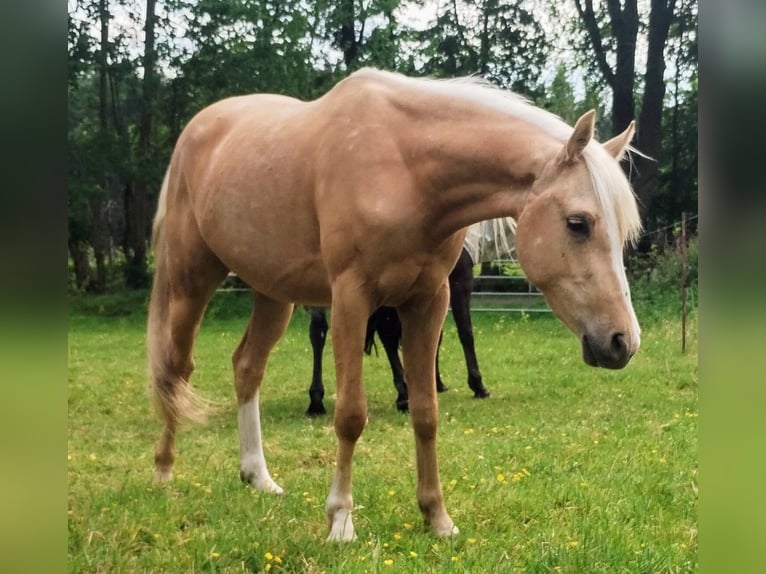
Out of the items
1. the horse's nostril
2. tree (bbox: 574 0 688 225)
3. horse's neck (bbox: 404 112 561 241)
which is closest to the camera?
the horse's nostril

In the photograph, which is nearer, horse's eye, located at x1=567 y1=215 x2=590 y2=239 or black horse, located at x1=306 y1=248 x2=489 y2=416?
horse's eye, located at x1=567 y1=215 x2=590 y2=239

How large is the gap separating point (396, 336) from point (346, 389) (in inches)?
113

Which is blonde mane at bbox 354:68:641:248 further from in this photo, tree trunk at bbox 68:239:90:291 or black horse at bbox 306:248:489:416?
tree trunk at bbox 68:239:90:291

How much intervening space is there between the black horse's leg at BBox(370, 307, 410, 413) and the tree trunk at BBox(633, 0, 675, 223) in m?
2.06

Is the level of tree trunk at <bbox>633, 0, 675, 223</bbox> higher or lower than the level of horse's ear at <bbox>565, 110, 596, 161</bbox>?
higher

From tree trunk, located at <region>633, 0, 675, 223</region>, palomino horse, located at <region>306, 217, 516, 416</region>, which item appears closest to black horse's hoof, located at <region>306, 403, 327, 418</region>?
palomino horse, located at <region>306, 217, 516, 416</region>

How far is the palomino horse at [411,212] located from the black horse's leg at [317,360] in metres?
1.79

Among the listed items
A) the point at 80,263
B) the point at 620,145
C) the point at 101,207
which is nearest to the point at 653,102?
the point at 620,145

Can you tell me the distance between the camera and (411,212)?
7.51 feet

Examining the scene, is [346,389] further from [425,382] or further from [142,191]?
[142,191]

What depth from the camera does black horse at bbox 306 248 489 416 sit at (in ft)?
16.4

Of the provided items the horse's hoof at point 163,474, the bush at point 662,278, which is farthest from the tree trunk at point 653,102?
the horse's hoof at point 163,474

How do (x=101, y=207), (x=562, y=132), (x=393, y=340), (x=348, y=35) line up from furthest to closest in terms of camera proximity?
(x=348, y=35) → (x=101, y=207) → (x=393, y=340) → (x=562, y=132)

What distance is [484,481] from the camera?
3143 millimetres
